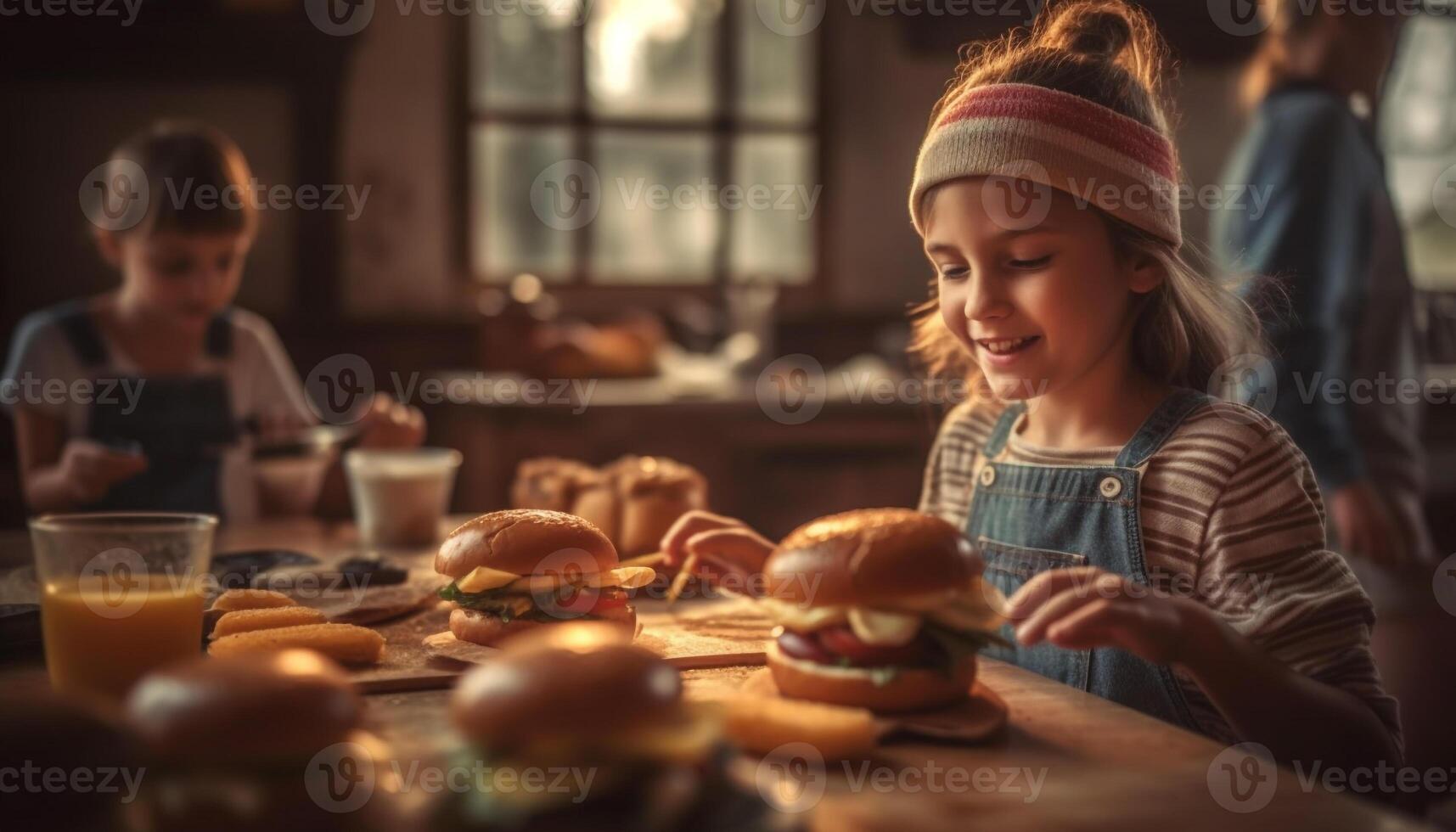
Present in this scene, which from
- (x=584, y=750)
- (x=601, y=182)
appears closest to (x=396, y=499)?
(x=584, y=750)

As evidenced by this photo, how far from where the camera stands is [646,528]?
2188mm

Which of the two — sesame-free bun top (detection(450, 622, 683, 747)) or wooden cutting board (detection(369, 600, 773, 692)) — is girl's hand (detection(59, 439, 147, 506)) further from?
sesame-free bun top (detection(450, 622, 683, 747))

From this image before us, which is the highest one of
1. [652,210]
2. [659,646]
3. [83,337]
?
[652,210]

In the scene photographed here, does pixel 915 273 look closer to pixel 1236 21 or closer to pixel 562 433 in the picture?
pixel 1236 21

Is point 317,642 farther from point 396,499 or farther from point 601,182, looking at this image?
point 601,182

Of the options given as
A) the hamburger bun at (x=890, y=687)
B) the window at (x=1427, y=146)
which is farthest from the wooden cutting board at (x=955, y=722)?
the window at (x=1427, y=146)

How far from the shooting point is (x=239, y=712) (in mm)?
908

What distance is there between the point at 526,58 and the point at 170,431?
360 centimetres

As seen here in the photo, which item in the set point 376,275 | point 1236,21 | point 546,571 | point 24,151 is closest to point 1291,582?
point 546,571

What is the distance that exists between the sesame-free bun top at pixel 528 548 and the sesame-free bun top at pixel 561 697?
621 millimetres

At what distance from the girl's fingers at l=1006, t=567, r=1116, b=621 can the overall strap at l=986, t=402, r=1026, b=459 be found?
748 mm

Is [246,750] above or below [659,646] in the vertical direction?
above

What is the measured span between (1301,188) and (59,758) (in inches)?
109

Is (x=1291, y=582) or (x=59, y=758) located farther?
(x=1291, y=582)
